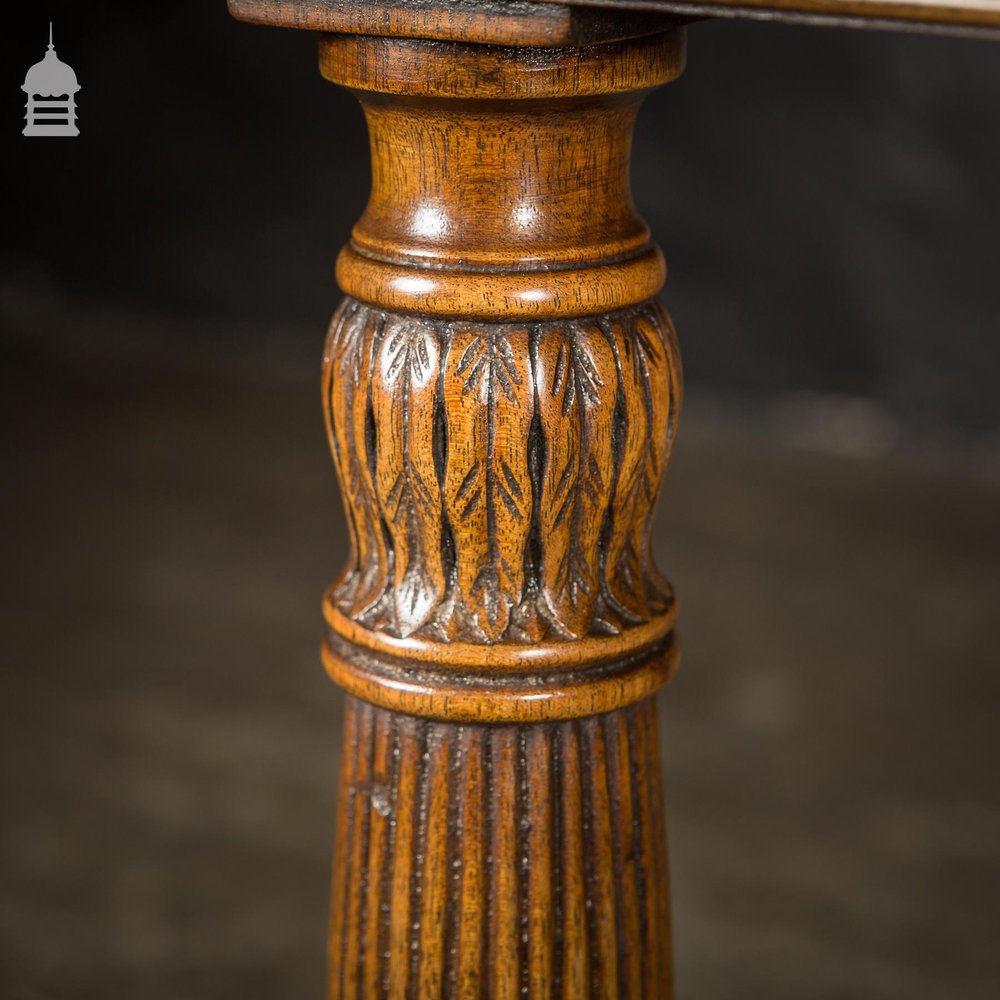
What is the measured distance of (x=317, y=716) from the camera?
2014 mm

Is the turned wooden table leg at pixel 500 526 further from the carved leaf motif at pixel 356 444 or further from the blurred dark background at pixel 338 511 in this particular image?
the blurred dark background at pixel 338 511

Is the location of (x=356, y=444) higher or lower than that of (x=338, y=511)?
higher

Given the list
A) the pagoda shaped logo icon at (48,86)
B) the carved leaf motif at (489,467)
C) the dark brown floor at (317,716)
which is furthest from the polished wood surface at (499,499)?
the dark brown floor at (317,716)

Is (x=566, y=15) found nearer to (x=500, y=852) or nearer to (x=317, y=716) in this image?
(x=500, y=852)

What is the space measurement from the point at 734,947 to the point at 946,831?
308 mm

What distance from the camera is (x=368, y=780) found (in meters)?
0.87

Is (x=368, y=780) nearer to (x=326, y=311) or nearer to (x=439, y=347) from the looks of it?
(x=439, y=347)

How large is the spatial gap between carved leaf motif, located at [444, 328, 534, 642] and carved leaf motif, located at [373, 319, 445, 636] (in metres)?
0.01

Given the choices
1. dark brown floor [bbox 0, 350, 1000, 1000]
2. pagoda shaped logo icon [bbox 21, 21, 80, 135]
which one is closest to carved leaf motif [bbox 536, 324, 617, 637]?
pagoda shaped logo icon [bbox 21, 21, 80, 135]

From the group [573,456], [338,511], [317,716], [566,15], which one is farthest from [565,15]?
[338,511]

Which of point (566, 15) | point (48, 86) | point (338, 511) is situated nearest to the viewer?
point (566, 15)

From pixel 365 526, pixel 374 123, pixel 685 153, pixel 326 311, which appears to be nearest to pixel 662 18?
pixel 374 123

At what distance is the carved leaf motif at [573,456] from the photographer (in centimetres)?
76

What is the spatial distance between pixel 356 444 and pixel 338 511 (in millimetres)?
1777
